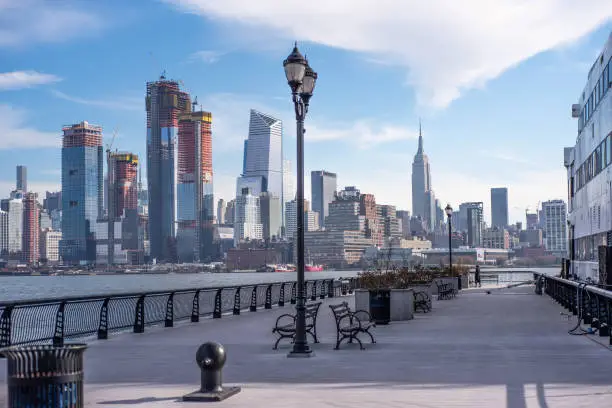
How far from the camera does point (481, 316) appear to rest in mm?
27625

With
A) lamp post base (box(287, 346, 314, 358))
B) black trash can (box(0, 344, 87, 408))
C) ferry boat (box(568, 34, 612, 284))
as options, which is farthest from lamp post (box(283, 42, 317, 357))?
ferry boat (box(568, 34, 612, 284))

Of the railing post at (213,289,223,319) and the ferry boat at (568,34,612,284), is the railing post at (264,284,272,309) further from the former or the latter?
the ferry boat at (568,34,612,284)

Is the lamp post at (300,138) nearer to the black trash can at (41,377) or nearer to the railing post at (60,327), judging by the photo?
the railing post at (60,327)

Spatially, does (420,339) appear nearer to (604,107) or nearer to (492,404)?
(492,404)

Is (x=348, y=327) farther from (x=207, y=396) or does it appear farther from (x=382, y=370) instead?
(x=207, y=396)

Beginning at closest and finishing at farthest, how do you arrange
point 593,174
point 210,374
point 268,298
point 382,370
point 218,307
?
point 210,374 → point 382,370 → point 218,307 → point 268,298 → point 593,174

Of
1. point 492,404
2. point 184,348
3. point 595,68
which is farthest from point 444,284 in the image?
point 492,404

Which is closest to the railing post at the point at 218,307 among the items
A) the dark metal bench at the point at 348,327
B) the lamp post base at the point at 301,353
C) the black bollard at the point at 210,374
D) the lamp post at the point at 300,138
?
the dark metal bench at the point at 348,327

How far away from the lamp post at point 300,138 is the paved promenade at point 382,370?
1.81 ft

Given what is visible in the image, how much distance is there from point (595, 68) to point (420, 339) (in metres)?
30.2

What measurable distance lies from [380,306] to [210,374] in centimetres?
1375

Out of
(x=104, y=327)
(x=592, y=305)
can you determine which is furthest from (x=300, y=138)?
(x=592, y=305)

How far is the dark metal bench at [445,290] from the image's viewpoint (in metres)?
39.7

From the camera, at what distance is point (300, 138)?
17.5 metres
